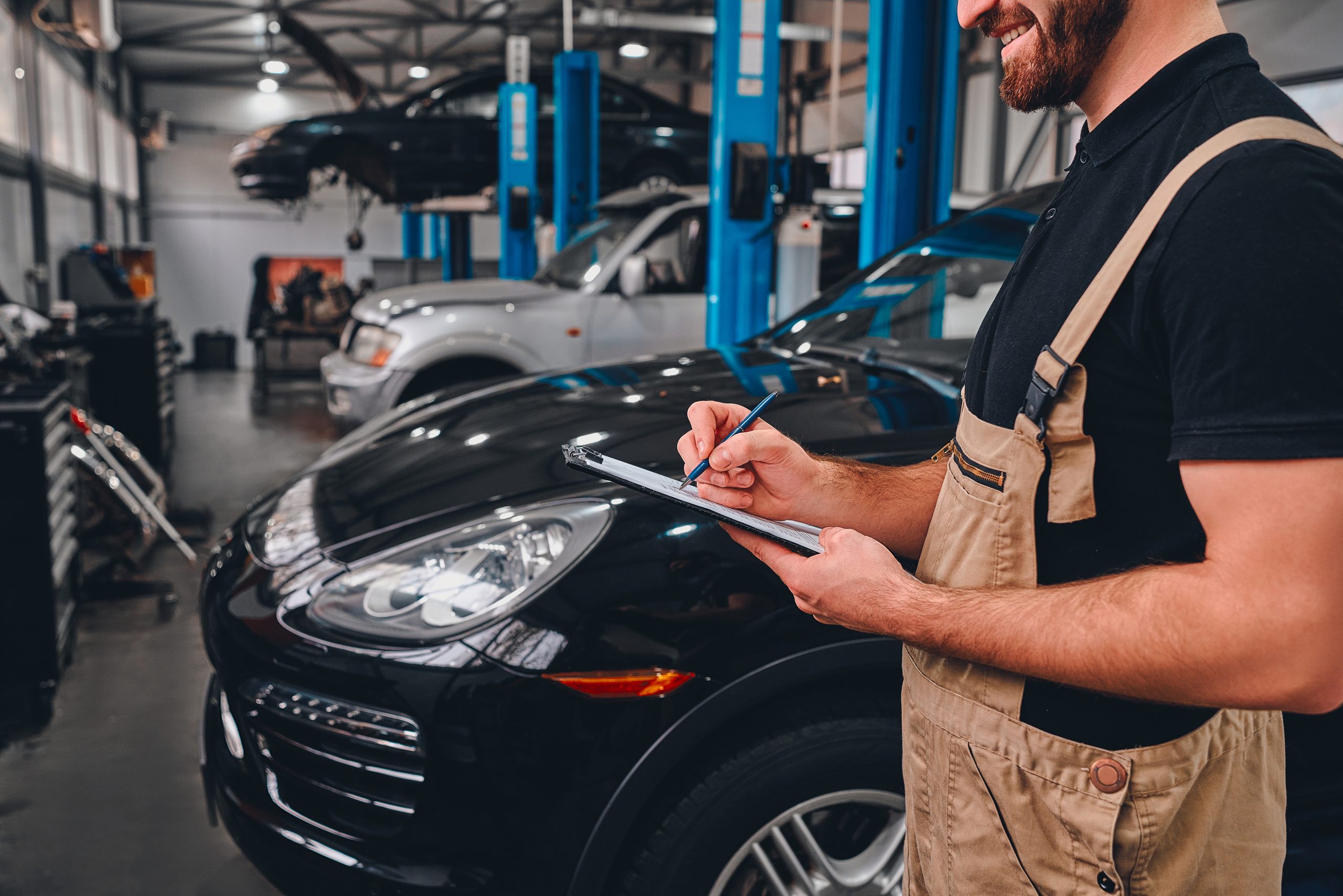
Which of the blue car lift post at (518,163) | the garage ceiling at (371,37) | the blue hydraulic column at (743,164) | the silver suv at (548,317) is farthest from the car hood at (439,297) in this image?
the garage ceiling at (371,37)

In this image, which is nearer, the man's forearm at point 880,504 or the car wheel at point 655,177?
the man's forearm at point 880,504

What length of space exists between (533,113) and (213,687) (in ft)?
25.4

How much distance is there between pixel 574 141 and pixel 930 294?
6.53m

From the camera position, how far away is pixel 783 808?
63.6 inches

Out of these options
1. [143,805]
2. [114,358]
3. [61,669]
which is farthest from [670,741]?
[114,358]

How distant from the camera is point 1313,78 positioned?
759cm

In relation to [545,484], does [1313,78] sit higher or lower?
higher

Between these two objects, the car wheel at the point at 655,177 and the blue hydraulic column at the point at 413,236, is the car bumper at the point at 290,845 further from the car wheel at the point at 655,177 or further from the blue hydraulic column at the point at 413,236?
the blue hydraulic column at the point at 413,236

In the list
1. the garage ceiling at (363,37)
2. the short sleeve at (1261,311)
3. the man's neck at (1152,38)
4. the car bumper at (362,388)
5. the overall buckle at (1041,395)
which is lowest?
the car bumper at (362,388)

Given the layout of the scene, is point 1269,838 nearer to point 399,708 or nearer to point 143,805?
point 399,708

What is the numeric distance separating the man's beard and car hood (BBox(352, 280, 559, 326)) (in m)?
4.88

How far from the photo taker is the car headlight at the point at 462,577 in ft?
5.31

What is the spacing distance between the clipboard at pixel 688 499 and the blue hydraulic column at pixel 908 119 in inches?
125

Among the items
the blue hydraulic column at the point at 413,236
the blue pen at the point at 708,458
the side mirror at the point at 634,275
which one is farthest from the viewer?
the blue hydraulic column at the point at 413,236
